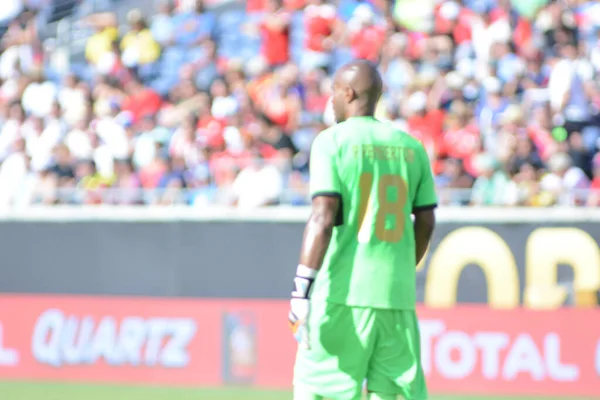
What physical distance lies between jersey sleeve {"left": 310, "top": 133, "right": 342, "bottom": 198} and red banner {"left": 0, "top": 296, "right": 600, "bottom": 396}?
6550 mm

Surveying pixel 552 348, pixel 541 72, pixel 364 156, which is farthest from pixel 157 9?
pixel 364 156

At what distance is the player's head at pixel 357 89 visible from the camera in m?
5.22

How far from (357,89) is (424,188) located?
0.54m

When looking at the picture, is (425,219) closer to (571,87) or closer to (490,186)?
(490,186)

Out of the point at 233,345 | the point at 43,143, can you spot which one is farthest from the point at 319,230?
the point at 43,143

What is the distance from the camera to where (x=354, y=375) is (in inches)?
203

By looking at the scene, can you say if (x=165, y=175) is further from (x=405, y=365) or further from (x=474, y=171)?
(x=405, y=365)

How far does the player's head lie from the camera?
5.22m

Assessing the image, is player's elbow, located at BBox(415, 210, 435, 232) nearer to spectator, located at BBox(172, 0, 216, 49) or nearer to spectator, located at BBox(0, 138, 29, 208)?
spectator, located at BBox(0, 138, 29, 208)

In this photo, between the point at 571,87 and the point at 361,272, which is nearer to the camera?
the point at 361,272

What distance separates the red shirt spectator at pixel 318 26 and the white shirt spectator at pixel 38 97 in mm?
3512

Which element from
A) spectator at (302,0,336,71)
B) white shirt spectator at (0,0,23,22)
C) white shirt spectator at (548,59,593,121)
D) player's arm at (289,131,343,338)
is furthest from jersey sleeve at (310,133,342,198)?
white shirt spectator at (0,0,23,22)

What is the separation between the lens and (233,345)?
1184 centimetres

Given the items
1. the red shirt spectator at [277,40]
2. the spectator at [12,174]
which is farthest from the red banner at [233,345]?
the red shirt spectator at [277,40]
